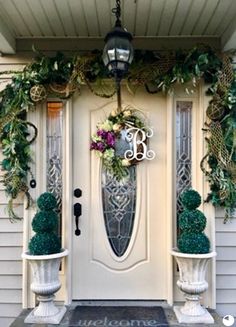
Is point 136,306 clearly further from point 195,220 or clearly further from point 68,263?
point 195,220

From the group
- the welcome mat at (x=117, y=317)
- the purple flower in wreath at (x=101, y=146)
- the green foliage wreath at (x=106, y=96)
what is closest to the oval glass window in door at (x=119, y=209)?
the purple flower in wreath at (x=101, y=146)

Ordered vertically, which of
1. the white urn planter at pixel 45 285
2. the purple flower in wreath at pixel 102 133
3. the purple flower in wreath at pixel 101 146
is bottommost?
the white urn planter at pixel 45 285

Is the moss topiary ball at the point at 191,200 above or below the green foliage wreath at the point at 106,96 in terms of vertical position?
below

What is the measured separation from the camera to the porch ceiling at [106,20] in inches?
104

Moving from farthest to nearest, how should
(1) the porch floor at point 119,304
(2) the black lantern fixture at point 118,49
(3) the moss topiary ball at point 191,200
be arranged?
1. (3) the moss topiary ball at point 191,200
2. (1) the porch floor at point 119,304
3. (2) the black lantern fixture at point 118,49

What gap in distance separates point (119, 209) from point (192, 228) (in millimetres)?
712

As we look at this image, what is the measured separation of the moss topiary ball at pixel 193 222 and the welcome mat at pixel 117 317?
29.1 inches

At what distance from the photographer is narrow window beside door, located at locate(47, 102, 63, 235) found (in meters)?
3.17

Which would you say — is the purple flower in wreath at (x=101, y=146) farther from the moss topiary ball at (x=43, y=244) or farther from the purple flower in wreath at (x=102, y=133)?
the moss topiary ball at (x=43, y=244)

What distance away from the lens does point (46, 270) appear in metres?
2.73

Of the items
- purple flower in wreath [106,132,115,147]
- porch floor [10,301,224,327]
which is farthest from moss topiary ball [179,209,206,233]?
purple flower in wreath [106,132,115,147]

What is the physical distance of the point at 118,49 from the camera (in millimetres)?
2568

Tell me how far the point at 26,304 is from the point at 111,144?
5.08ft

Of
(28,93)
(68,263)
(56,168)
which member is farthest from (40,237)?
(28,93)
